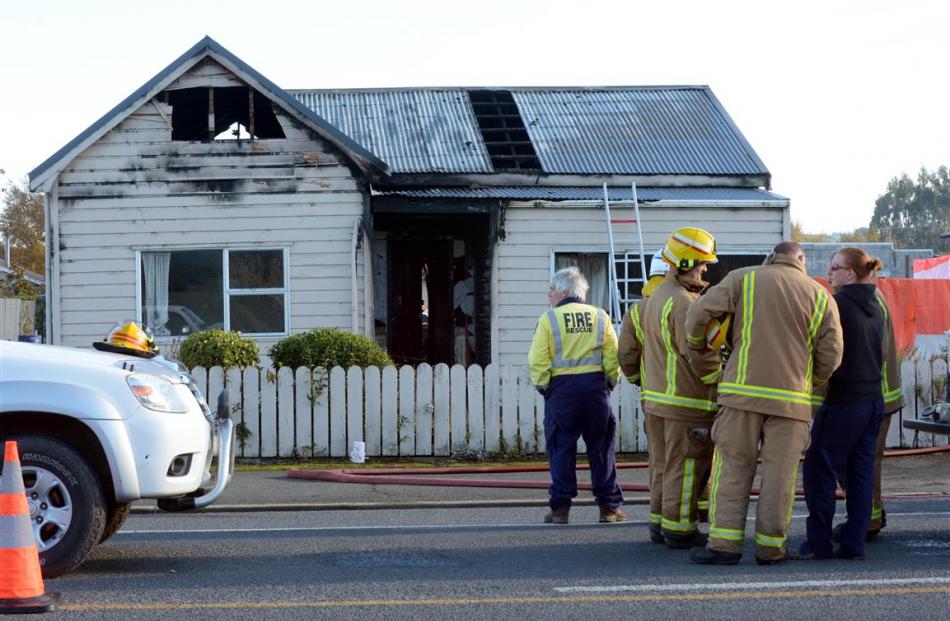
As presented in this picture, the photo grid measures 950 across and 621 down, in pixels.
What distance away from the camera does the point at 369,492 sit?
11.0m

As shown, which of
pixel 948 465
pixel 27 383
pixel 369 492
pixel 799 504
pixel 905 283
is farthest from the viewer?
pixel 905 283

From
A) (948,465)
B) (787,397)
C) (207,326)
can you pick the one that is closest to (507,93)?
(207,326)

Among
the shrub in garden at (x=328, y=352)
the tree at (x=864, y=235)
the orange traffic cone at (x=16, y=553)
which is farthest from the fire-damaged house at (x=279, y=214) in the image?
the tree at (x=864, y=235)

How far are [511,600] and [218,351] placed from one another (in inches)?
314

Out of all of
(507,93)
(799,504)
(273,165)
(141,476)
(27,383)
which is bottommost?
(799,504)

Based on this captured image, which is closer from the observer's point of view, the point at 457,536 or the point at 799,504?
the point at 457,536

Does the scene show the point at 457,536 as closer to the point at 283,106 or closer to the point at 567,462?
the point at 567,462

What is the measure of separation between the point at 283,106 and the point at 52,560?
10822 millimetres

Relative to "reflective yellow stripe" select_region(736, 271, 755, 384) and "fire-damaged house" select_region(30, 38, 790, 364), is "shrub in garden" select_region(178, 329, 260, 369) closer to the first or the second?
"fire-damaged house" select_region(30, 38, 790, 364)

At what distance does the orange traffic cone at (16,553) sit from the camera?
5.77 metres

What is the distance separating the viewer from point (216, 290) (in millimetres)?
16953

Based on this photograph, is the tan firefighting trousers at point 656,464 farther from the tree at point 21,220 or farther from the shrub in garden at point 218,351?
the tree at point 21,220

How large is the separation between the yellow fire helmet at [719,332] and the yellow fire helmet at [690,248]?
0.78m

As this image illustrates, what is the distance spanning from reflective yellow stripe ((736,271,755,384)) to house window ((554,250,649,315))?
393 inches
